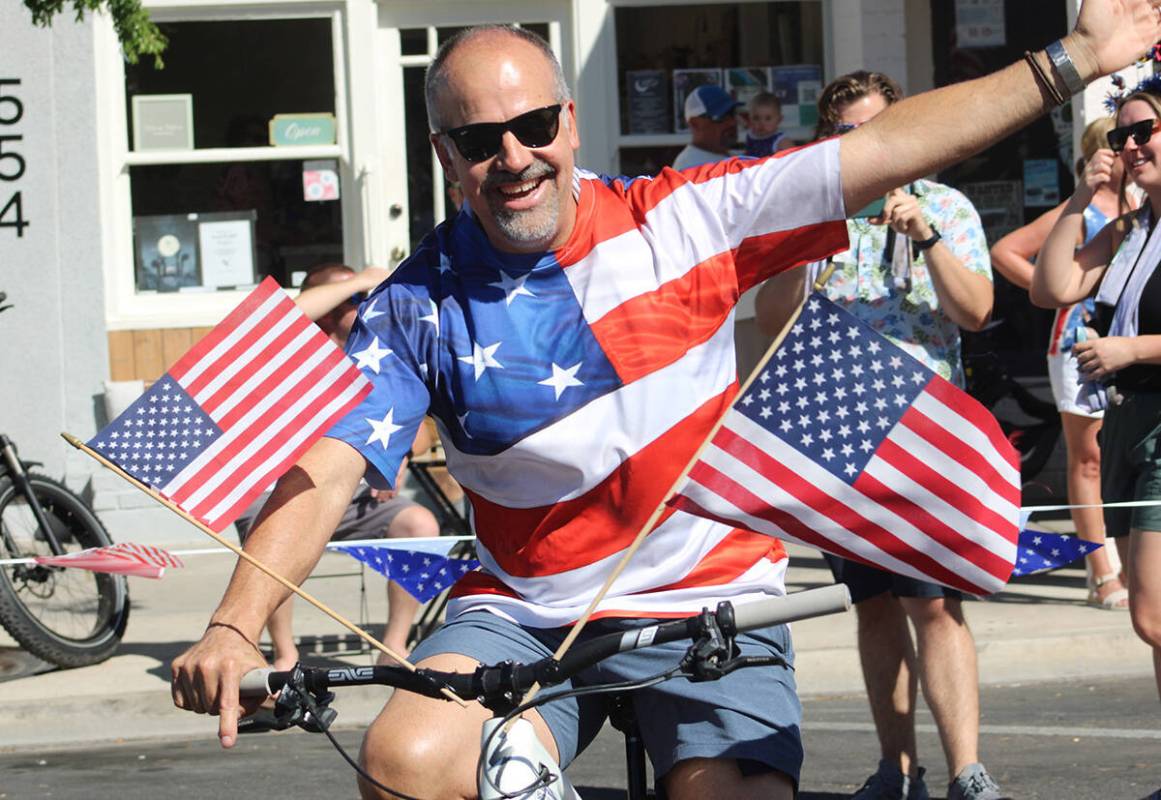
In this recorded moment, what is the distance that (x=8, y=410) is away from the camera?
40.8ft

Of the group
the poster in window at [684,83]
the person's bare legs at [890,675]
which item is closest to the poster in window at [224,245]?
the poster in window at [684,83]

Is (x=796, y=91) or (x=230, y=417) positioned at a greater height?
(x=796, y=91)

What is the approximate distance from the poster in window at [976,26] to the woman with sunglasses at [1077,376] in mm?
4339

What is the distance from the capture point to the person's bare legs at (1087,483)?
29.9 feet

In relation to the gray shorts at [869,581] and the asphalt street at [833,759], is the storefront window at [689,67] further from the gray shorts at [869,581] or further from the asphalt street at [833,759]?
the gray shorts at [869,581]

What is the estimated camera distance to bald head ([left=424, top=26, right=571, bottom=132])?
361 centimetres

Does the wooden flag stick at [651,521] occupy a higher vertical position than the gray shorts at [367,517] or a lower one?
higher

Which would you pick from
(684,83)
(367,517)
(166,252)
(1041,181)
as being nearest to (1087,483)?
(367,517)

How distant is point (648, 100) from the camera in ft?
43.4

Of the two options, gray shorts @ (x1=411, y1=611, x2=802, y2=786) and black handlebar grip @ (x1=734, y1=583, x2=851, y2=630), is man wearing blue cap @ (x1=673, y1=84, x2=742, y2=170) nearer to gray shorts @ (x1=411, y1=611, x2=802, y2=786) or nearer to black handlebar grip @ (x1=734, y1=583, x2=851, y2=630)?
gray shorts @ (x1=411, y1=611, x2=802, y2=786)

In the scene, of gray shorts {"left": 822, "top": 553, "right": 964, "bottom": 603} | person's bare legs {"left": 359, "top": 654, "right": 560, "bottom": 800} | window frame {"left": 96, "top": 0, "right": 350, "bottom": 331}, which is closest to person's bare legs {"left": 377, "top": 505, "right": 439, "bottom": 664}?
gray shorts {"left": 822, "top": 553, "right": 964, "bottom": 603}

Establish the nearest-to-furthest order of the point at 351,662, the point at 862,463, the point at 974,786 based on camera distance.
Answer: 1. the point at 862,463
2. the point at 974,786
3. the point at 351,662

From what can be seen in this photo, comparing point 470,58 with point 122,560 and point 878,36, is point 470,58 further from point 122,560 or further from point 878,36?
point 878,36

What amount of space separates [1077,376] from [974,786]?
10.2ft
